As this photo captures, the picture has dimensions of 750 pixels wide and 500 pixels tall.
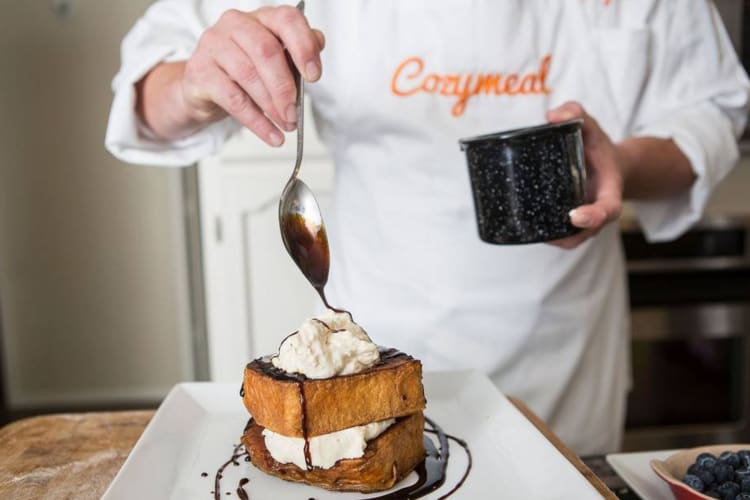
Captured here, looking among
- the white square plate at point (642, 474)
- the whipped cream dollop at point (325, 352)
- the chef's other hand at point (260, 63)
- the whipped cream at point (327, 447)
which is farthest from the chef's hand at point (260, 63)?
the white square plate at point (642, 474)

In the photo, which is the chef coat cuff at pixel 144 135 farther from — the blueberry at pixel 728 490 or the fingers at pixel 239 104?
the blueberry at pixel 728 490

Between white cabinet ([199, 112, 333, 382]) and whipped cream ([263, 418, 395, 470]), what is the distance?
1.10 meters

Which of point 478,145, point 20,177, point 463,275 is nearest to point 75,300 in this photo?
point 20,177

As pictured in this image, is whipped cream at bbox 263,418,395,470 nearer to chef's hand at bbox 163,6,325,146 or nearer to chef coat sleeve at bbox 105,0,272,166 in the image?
chef's hand at bbox 163,6,325,146

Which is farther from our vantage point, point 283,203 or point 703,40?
point 703,40

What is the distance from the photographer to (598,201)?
917 mm

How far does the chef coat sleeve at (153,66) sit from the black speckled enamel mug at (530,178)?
0.47 metres

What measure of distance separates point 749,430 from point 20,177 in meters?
2.61

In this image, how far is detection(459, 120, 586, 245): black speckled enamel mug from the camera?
33.0 inches

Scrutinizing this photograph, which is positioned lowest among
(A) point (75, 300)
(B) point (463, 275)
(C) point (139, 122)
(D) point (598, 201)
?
(A) point (75, 300)

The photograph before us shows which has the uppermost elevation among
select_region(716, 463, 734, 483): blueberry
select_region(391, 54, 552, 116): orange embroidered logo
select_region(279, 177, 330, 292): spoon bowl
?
select_region(391, 54, 552, 116): orange embroidered logo

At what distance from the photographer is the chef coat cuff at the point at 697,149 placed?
1.16m

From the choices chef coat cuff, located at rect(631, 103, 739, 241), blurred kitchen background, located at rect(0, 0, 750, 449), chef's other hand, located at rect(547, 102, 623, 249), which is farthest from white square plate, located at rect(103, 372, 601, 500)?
blurred kitchen background, located at rect(0, 0, 750, 449)

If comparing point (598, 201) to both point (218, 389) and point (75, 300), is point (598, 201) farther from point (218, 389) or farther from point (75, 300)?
point (75, 300)
